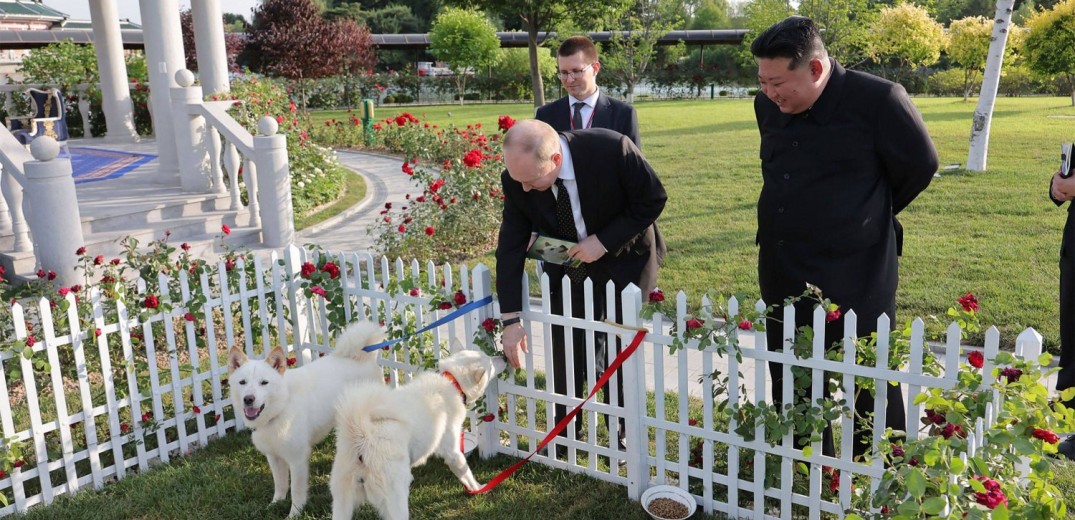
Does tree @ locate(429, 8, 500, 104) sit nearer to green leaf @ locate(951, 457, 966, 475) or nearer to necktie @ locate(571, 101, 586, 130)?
necktie @ locate(571, 101, 586, 130)

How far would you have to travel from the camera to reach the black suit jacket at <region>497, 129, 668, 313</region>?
3.64 metres

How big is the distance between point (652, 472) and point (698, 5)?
70.7 m

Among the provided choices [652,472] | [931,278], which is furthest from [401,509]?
[931,278]

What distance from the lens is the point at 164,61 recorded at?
9750 mm

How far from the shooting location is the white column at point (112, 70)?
13.6m

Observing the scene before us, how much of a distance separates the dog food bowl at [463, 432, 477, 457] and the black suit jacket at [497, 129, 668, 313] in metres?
0.79

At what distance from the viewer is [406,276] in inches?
168

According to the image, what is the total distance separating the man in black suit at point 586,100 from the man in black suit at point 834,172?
5.08 ft

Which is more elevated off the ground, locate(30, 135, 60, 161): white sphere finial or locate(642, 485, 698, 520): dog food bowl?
locate(30, 135, 60, 161): white sphere finial

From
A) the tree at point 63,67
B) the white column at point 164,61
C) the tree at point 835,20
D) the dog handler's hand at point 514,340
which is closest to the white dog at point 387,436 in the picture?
the dog handler's hand at point 514,340

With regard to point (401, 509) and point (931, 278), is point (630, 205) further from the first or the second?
point (931, 278)

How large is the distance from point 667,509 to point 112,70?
14064 millimetres

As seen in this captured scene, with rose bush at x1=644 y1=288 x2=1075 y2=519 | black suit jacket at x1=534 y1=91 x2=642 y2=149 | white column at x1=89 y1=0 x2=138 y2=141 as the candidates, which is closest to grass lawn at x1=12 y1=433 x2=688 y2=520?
rose bush at x1=644 y1=288 x2=1075 y2=519

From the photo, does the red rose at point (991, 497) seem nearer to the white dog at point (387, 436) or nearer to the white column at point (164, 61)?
the white dog at point (387, 436)
